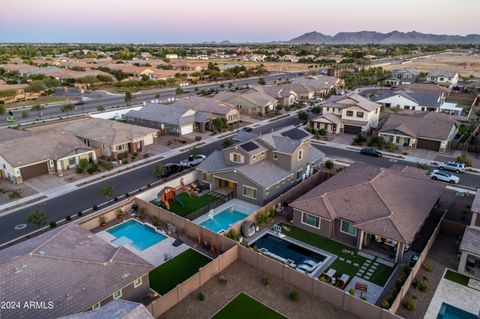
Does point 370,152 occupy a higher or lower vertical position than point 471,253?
lower

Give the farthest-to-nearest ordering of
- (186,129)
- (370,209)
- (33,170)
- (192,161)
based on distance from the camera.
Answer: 1. (186,129)
2. (192,161)
3. (33,170)
4. (370,209)

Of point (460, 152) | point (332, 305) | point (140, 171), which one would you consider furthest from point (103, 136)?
point (460, 152)

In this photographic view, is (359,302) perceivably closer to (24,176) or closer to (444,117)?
(24,176)

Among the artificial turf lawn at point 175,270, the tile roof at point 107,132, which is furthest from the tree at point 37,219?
the tile roof at point 107,132

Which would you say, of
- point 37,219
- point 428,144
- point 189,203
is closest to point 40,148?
point 37,219

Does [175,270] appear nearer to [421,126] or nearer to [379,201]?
[379,201]

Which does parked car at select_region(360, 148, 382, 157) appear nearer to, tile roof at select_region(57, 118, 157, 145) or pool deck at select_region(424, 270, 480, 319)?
pool deck at select_region(424, 270, 480, 319)
